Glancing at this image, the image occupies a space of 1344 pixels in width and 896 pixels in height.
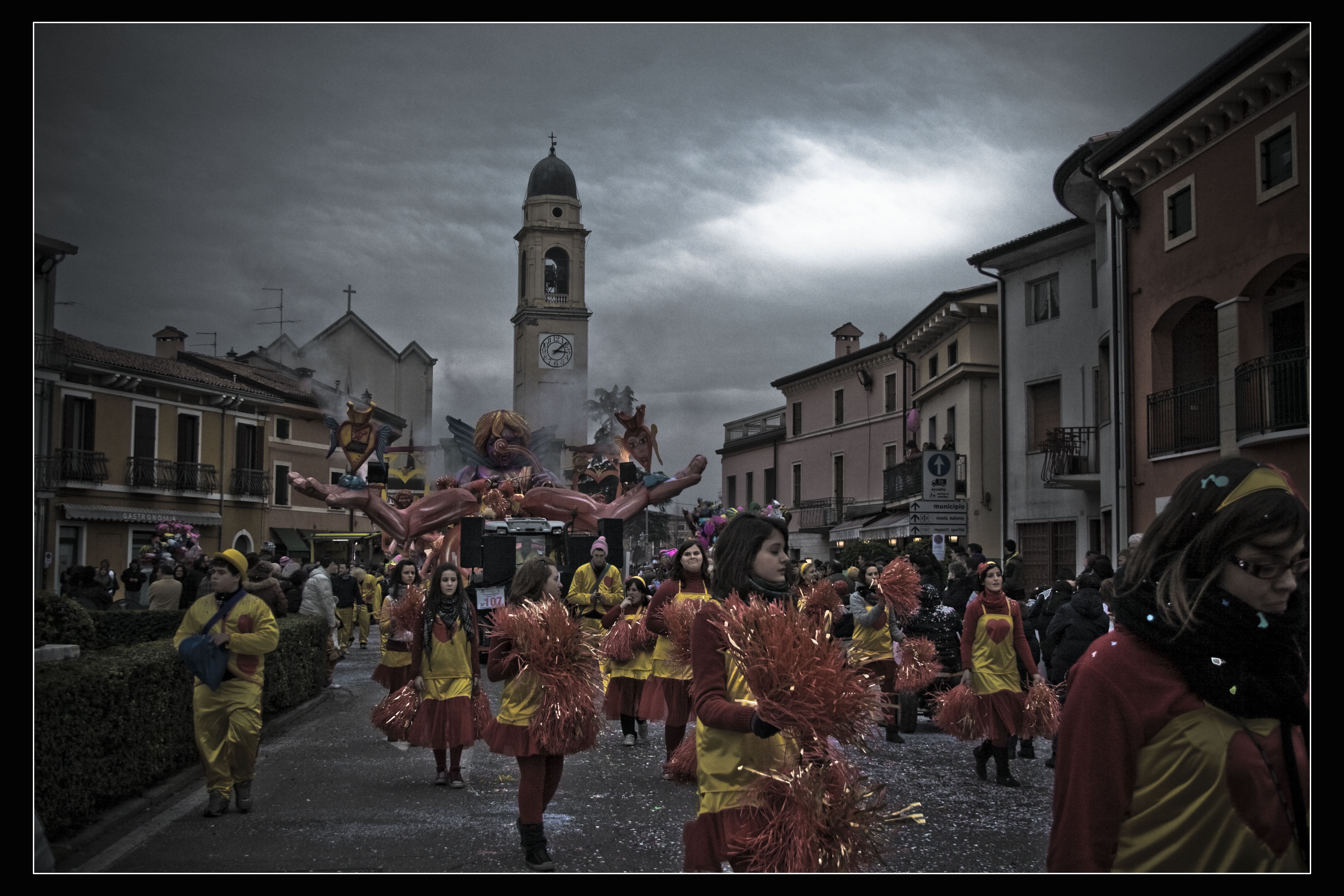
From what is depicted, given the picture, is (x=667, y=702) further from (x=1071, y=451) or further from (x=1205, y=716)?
(x=1071, y=451)

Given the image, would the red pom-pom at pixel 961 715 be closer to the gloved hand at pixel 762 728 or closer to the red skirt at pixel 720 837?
the red skirt at pixel 720 837

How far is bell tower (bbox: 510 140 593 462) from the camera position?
2347 inches

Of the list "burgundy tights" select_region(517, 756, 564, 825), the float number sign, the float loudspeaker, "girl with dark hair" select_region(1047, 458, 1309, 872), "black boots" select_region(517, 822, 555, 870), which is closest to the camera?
"girl with dark hair" select_region(1047, 458, 1309, 872)

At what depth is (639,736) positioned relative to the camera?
37.7ft

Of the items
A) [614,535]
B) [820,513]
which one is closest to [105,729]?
[614,535]

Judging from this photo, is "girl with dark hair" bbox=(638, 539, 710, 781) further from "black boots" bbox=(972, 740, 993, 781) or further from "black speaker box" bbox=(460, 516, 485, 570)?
"black speaker box" bbox=(460, 516, 485, 570)

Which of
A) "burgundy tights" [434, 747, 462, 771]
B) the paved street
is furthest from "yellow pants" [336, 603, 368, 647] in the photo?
"burgundy tights" [434, 747, 462, 771]

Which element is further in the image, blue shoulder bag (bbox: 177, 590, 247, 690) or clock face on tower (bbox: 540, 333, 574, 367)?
clock face on tower (bbox: 540, 333, 574, 367)

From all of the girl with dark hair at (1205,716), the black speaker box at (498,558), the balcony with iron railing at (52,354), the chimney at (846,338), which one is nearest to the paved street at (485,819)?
the girl with dark hair at (1205,716)

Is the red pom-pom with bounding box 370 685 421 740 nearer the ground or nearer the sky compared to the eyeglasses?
nearer the ground

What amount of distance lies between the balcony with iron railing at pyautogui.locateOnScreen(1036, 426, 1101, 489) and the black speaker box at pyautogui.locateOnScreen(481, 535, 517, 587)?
11068 mm

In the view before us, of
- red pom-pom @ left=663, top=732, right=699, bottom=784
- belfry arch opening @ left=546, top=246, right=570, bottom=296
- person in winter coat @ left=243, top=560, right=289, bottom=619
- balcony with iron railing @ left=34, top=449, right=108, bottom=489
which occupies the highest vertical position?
belfry arch opening @ left=546, top=246, right=570, bottom=296
